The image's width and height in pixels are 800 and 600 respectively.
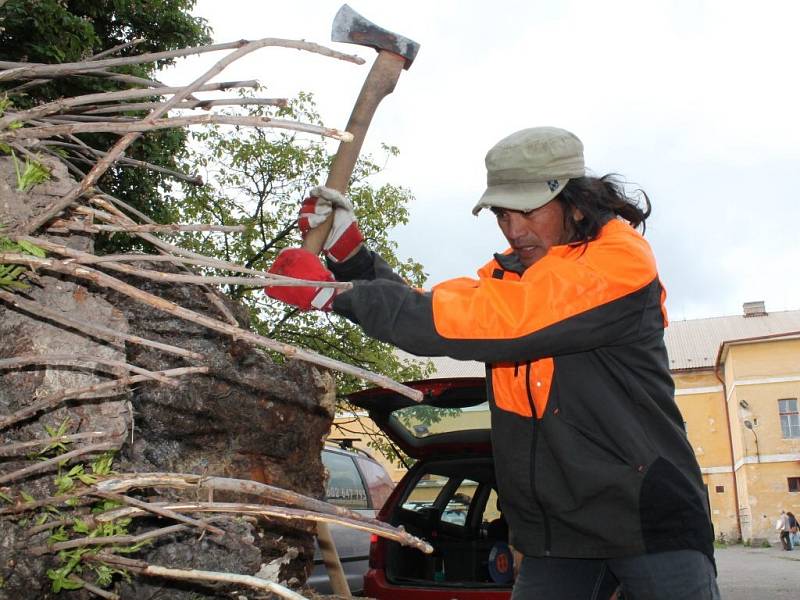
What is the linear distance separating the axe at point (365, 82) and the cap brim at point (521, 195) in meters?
0.61

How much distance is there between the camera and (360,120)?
2877mm

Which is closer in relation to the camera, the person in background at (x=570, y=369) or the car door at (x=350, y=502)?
the person in background at (x=570, y=369)

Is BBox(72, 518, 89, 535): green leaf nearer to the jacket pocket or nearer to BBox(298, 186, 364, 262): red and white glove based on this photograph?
A: the jacket pocket

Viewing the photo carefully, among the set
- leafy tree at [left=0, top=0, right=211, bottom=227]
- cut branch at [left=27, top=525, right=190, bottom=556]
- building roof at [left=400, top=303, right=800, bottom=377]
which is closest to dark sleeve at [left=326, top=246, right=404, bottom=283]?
cut branch at [left=27, top=525, right=190, bottom=556]

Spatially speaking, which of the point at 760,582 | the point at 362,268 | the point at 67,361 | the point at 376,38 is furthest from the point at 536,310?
Result: the point at 760,582

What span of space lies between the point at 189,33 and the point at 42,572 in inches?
452

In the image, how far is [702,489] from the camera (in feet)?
7.70

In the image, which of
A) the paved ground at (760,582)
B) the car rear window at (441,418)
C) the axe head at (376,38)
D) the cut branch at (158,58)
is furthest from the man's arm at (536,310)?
the paved ground at (760,582)

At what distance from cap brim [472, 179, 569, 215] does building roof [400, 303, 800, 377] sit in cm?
3913

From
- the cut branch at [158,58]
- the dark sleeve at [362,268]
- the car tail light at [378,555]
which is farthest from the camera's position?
the car tail light at [378,555]

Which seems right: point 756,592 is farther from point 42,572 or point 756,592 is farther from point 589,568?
point 42,572

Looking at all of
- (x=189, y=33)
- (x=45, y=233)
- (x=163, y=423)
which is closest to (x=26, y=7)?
(x=189, y=33)

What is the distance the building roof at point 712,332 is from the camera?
4062cm

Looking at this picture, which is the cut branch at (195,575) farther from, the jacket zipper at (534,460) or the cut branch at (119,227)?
the jacket zipper at (534,460)
